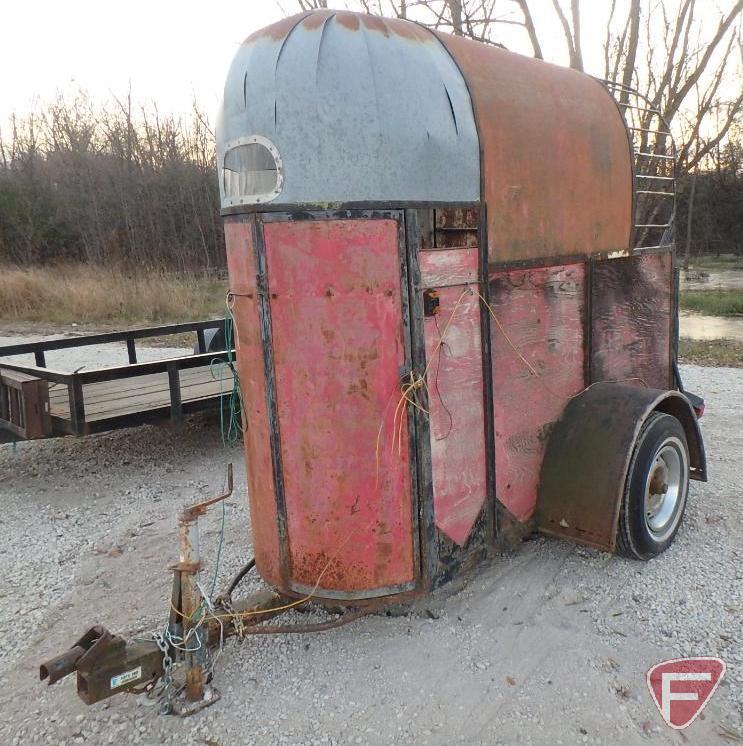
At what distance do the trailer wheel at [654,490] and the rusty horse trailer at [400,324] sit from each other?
21mm

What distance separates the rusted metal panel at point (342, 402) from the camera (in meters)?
2.79

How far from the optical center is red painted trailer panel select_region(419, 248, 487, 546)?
3.06m

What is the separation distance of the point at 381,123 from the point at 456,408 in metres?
1.34

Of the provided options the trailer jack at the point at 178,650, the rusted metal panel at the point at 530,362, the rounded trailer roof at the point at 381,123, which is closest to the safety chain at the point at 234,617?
the trailer jack at the point at 178,650

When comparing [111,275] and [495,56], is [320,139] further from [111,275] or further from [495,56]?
[111,275]

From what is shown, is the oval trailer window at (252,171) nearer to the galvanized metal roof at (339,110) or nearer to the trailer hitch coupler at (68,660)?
the galvanized metal roof at (339,110)

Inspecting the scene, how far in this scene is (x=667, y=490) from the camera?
4.05 metres

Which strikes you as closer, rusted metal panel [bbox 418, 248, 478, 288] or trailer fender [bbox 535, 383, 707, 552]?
rusted metal panel [bbox 418, 248, 478, 288]

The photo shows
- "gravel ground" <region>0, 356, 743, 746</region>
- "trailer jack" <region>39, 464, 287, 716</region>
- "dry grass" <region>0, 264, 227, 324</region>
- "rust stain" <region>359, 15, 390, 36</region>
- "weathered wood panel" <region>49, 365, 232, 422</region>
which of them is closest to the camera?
"trailer jack" <region>39, 464, 287, 716</region>

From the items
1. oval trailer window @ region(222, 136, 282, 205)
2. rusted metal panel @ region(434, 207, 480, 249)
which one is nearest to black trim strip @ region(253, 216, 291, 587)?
oval trailer window @ region(222, 136, 282, 205)

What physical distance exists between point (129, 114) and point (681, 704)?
30257 millimetres

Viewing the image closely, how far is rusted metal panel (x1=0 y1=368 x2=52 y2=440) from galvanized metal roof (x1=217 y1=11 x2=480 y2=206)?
2778 mm

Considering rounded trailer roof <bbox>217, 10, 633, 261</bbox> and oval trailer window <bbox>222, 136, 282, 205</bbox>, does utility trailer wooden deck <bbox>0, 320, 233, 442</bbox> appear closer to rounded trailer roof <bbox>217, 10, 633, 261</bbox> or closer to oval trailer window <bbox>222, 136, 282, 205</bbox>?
oval trailer window <bbox>222, 136, 282, 205</bbox>

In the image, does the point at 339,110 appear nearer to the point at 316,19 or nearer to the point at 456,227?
the point at 316,19
